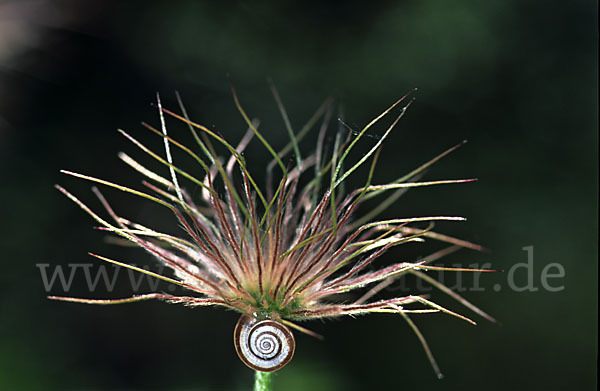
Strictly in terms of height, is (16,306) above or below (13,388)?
above

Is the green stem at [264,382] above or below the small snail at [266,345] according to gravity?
below

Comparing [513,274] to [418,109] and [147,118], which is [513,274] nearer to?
[418,109]

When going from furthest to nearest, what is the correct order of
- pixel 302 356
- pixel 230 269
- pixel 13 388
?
pixel 302 356, pixel 13 388, pixel 230 269

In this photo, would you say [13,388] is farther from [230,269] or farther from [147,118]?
[230,269]

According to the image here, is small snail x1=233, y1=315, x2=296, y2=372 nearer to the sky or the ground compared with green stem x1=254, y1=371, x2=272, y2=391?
nearer to the sky

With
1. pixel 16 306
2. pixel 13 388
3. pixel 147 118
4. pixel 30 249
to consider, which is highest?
pixel 147 118

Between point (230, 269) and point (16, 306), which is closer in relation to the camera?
point (230, 269)

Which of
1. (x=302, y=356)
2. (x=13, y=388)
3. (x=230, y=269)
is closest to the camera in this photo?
(x=230, y=269)

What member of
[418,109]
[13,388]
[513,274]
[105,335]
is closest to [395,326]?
[513,274]
